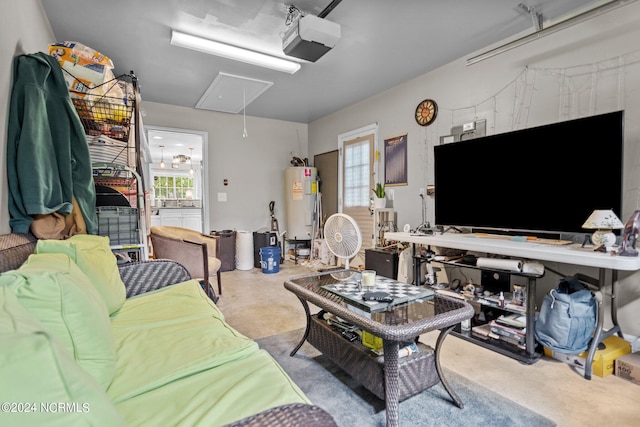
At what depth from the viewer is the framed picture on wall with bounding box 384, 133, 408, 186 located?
151 inches

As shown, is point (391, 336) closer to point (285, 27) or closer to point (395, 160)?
point (285, 27)

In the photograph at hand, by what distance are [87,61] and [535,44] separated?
11.1ft

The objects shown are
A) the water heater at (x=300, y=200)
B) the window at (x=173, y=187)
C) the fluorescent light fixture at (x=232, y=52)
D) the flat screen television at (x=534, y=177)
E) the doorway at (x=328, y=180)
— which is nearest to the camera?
the flat screen television at (x=534, y=177)

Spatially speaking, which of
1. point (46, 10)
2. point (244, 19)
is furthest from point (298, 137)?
point (46, 10)

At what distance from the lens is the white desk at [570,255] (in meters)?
1.75

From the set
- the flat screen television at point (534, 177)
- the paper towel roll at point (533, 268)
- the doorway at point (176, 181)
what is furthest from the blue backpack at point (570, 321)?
the doorway at point (176, 181)

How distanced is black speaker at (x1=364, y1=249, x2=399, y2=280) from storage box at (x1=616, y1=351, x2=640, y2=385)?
1773 millimetres

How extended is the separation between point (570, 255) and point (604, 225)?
267 millimetres

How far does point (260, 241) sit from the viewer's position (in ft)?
A: 16.5

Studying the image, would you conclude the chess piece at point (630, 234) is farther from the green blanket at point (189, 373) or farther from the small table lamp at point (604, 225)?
the green blanket at point (189, 373)

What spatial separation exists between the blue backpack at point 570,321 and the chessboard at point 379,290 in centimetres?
89

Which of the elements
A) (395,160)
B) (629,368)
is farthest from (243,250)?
(629,368)

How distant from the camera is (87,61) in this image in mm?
2131

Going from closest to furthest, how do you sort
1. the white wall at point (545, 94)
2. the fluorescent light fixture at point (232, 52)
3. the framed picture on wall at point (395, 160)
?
the white wall at point (545, 94), the fluorescent light fixture at point (232, 52), the framed picture on wall at point (395, 160)
